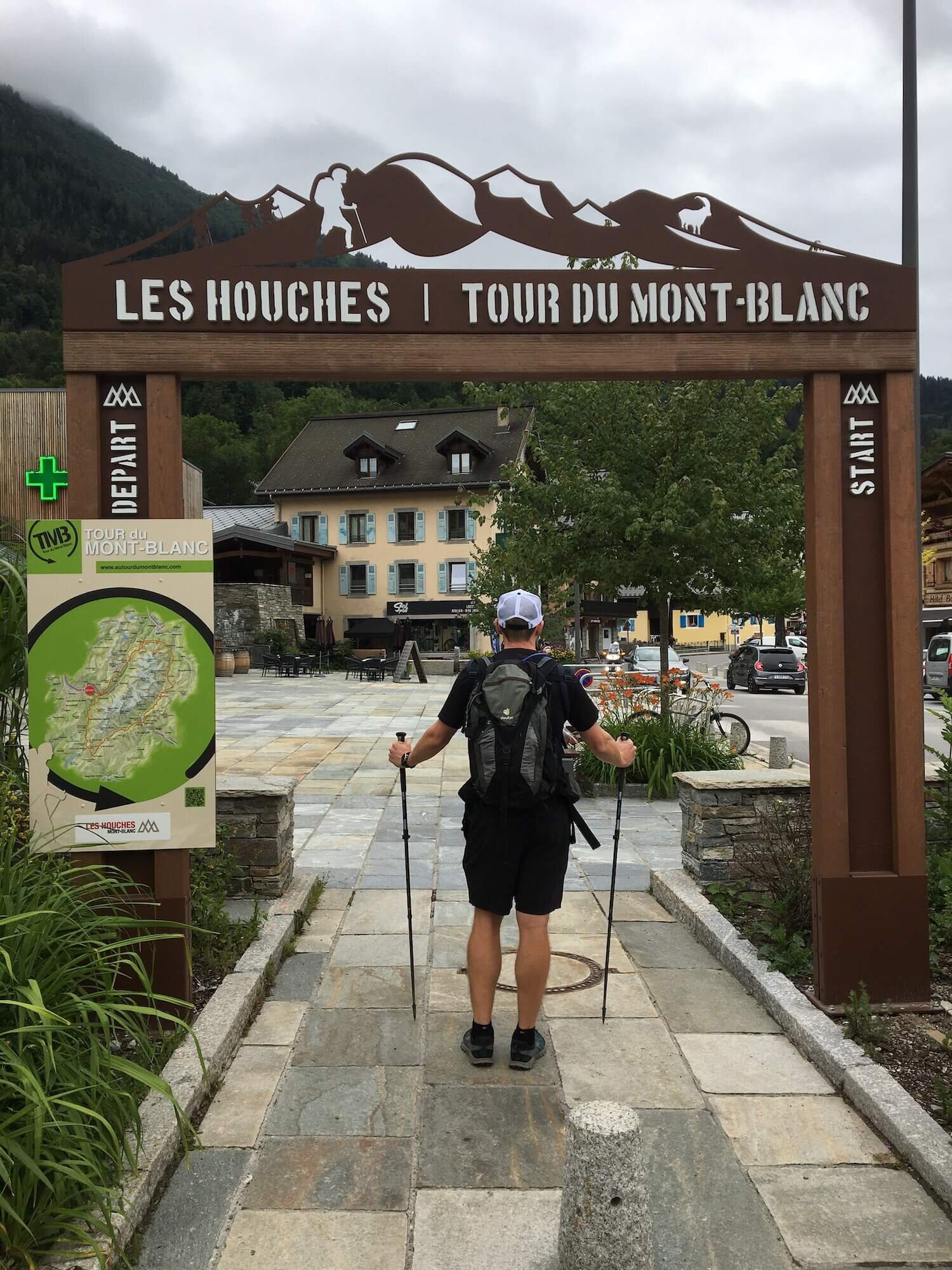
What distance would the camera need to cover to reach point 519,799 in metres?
3.77

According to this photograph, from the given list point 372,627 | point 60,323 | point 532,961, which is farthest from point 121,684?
point 60,323

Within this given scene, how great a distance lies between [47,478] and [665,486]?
9996 mm

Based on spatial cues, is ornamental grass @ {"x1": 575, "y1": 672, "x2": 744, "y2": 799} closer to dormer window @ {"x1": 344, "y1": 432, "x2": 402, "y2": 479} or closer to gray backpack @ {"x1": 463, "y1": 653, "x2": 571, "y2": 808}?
gray backpack @ {"x1": 463, "y1": 653, "x2": 571, "y2": 808}

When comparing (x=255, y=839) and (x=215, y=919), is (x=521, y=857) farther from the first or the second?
(x=255, y=839)

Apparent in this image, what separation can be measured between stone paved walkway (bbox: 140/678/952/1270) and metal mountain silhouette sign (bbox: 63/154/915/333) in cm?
310

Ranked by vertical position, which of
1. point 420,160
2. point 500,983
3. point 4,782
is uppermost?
point 420,160

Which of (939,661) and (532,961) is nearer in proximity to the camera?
(532,961)

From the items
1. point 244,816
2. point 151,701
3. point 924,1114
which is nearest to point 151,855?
point 151,701

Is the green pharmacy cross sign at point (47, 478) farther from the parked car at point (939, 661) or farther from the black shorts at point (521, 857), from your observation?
the parked car at point (939, 661)

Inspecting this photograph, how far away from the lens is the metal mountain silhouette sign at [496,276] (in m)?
4.31

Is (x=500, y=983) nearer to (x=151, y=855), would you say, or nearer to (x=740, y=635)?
(x=151, y=855)

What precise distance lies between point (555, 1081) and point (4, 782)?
2664 millimetres

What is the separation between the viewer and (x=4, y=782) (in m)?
4.38

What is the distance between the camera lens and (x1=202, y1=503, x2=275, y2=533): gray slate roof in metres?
53.7
